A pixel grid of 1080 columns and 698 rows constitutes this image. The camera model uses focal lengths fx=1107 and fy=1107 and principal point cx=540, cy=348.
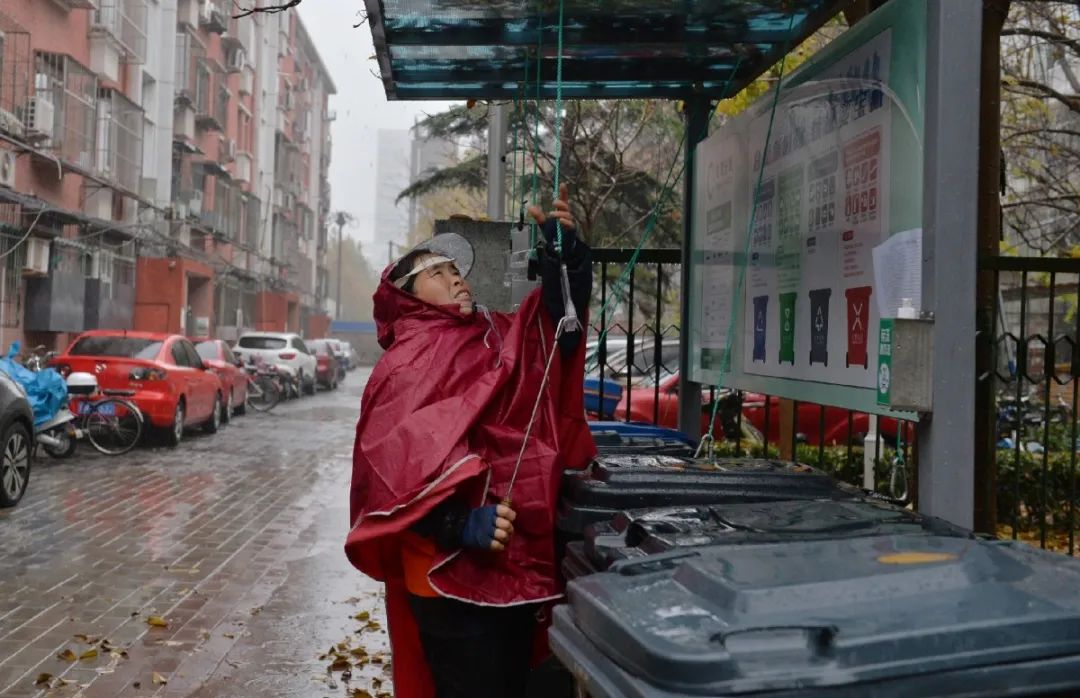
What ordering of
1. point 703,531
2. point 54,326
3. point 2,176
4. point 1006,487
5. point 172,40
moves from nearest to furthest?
1. point 703,531
2. point 1006,487
3. point 2,176
4. point 54,326
5. point 172,40

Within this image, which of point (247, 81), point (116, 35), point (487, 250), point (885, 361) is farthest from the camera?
point (247, 81)

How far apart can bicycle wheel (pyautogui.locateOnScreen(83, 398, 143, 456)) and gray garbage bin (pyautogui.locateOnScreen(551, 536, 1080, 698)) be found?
46.1ft

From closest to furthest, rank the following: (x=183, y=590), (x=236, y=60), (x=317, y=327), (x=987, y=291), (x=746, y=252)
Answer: (x=746, y=252), (x=987, y=291), (x=183, y=590), (x=236, y=60), (x=317, y=327)

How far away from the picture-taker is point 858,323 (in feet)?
10.4

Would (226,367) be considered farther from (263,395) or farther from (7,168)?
(7,168)

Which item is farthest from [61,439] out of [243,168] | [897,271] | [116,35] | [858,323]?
[243,168]

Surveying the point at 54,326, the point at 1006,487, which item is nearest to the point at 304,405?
the point at 54,326

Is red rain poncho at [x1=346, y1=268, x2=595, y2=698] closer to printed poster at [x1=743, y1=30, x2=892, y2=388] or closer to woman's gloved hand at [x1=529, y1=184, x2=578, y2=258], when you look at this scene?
woman's gloved hand at [x1=529, y1=184, x2=578, y2=258]

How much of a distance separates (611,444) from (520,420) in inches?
39.7

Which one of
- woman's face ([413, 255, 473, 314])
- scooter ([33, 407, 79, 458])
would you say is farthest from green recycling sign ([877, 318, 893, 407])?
scooter ([33, 407, 79, 458])

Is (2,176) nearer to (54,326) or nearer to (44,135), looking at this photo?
(44,135)

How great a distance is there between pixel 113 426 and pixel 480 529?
43.5ft

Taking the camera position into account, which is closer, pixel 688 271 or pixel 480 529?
pixel 480 529

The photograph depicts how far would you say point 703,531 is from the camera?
262 centimetres
